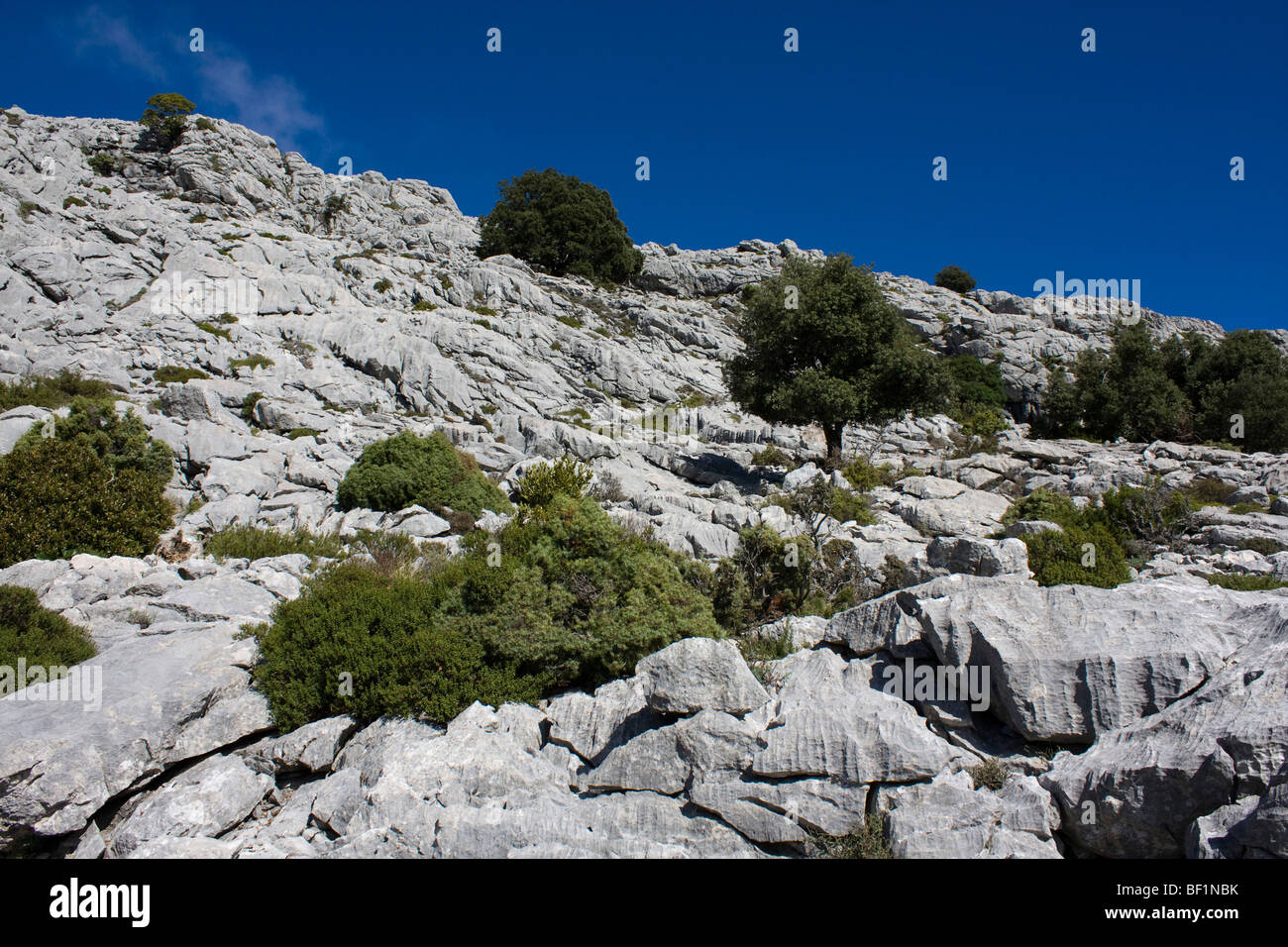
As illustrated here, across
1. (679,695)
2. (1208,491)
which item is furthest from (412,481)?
(1208,491)

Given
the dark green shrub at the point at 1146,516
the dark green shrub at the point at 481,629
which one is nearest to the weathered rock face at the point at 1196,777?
the dark green shrub at the point at 481,629

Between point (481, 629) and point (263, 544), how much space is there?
723 cm

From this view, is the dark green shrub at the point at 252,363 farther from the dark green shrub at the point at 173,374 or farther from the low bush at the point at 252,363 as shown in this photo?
the dark green shrub at the point at 173,374

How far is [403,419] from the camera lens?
2502 cm

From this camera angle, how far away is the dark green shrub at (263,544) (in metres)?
12.7

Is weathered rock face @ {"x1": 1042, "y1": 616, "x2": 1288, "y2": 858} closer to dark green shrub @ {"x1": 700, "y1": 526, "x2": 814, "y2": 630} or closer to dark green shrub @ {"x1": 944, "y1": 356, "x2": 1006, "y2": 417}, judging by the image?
dark green shrub @ {"x1": 700, "y1": 526, "x2": 814, "y2": 630}

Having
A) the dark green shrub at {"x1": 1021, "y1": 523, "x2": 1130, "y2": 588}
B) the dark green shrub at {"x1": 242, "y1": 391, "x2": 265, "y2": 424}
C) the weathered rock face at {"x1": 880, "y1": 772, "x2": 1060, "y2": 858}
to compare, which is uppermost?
the dark green shrub at {"x1": 242, "y1": 391, "x2": 265, "y2": 424}

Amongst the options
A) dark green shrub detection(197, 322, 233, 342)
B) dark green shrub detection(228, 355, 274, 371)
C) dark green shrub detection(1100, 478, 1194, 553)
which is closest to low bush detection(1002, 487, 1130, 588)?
dark green shrub detection(1100, 478, 1194, 553)

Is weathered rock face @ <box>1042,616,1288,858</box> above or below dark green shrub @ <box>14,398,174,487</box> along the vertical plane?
below

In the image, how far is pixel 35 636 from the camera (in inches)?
315

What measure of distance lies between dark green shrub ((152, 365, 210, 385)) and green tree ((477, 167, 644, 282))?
1288 inches

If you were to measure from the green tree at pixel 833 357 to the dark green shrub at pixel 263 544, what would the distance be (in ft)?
56.0

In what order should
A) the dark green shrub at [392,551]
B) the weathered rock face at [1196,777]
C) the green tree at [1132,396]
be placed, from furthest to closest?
the green tree at [1132,396], the dark green shrub at [392,551], the weathered rock face at [1196,777]

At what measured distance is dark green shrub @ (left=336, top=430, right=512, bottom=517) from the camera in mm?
15883
